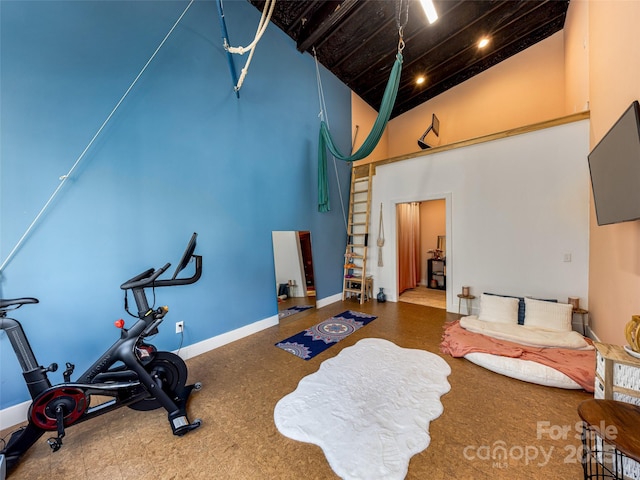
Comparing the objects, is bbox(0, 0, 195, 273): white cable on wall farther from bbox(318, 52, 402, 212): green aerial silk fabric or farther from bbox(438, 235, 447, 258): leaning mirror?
bbox(438, 235, 447, 258): leaning mirror

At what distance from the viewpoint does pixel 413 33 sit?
4066 millimetres

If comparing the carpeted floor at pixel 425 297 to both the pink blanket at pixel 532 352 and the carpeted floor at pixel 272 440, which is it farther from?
the carpeted floor at pixel 272 440

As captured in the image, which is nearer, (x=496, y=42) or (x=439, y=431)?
(x=439, y=431)

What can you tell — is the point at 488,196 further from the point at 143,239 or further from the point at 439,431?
the point at 143,239

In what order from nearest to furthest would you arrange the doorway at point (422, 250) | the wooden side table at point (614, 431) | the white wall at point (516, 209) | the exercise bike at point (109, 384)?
1. the wooden side table at point (614, 431)
2. the exercise bike at point (109, 384)
3. the white wall at point (516, 209)
4. the doorway at point (422, 250)

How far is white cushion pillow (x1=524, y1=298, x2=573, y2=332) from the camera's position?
2924 millimetres

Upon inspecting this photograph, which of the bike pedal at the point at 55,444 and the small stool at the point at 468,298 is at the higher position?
the small stool at the point at 468,298

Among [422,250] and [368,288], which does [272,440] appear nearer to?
[368,288]

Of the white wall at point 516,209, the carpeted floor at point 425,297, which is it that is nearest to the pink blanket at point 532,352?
the white wall at point 516,209

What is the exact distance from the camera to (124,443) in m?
1.62

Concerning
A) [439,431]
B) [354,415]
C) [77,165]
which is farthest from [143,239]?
[439,431]

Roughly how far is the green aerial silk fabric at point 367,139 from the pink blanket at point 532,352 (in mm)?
2717

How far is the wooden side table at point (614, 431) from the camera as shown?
3.22ft

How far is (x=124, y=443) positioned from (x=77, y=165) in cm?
226
